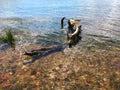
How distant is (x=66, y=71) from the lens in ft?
41.7

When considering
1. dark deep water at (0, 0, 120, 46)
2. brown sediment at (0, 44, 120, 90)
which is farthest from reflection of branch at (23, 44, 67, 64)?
dark deep water at (0, 0, 120, 46)

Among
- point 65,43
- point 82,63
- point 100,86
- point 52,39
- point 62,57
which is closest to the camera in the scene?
point 100,86

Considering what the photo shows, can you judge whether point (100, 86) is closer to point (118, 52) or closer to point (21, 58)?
point (118, 52)

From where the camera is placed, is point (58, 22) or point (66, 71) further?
point (58, 22)

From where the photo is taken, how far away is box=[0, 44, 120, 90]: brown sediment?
11109 millimetres

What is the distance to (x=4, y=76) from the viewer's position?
12.4m

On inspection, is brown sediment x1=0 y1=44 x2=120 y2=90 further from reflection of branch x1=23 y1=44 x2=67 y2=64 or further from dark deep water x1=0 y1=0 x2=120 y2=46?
dark deep water x1=0 y1=0 x2=120 y2=46

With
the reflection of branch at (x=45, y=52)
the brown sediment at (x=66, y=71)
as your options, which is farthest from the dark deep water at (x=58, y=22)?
the brown sediment at (x=66, y=71)

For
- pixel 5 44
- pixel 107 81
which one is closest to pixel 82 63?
pixel 107 81

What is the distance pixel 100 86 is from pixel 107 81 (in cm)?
71

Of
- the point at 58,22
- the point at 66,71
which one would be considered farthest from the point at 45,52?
the point at 58,22

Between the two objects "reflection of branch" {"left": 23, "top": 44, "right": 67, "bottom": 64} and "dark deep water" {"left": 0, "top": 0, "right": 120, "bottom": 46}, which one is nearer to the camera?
"reflection of branch" {"left": 23, "top": 44, "right": 67, "bottom": 64}

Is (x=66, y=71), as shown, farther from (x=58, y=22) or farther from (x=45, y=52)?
(x=58, y=22)

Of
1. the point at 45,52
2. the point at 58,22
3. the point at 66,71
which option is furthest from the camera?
the point at 58,22
